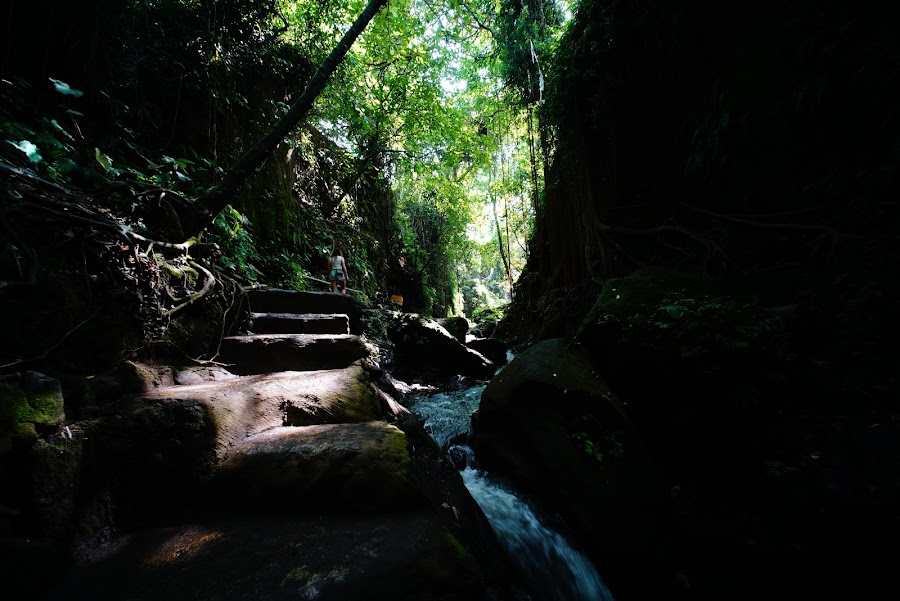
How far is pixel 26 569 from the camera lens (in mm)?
1057

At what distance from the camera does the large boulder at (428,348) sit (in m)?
6.38

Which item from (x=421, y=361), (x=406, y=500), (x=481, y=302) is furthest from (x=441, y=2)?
(x=481, y=302)

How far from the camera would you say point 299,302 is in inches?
163

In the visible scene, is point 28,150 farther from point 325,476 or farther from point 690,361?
point 690,361

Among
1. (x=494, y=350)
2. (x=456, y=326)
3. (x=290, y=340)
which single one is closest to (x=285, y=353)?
(x=290, y=340)

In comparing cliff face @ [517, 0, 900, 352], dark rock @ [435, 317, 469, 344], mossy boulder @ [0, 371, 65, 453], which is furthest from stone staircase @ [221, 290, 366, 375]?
cliff face @ [517, 0, 900, 352]

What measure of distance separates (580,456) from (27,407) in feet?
10.2

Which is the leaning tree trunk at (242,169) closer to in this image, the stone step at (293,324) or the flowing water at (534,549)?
the stone step at (293,324)

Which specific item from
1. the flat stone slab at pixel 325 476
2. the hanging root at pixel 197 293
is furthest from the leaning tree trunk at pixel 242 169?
the flat stone slab at pixel 325 476

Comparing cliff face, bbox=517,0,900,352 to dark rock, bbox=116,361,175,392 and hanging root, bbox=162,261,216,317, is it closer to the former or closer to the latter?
dark rock, bbox=116,361,175,392

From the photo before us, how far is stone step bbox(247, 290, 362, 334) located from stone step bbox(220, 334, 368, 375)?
865mm

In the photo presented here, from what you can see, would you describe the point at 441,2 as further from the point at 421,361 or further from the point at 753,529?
the point at 753,529

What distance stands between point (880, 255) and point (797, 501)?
8.25 feet

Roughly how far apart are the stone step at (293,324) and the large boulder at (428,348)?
2590 millimetres
